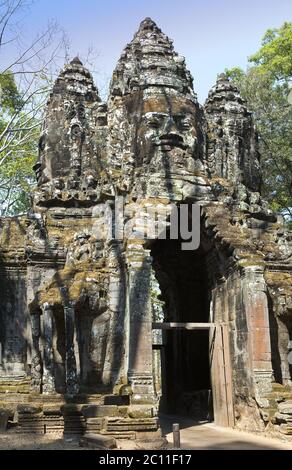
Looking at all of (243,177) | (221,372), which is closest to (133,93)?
(243,177)

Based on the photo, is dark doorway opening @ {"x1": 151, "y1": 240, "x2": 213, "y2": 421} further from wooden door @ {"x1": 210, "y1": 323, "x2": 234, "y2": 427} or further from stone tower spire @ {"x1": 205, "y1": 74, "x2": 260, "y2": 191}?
wooden door @ {"x1": 210, "y1": 323, "x2": 234, "y2": 427}

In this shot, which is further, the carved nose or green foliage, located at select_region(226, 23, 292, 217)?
green foliage, located at select_region(226, 23, 292, 217)

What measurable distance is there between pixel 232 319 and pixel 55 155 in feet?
22.5

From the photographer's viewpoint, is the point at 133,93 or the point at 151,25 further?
the point at 151,25

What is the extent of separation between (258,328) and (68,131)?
789cm

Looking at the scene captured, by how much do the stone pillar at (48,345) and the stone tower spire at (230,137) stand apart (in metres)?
6.89

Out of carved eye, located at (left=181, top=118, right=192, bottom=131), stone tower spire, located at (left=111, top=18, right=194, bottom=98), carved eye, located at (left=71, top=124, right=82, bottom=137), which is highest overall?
stone tower spire, located at (left=111, top=18, right=194, bottom=98)

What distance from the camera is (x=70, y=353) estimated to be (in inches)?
455

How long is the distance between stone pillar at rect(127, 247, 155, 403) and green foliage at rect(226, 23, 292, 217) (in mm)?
15229

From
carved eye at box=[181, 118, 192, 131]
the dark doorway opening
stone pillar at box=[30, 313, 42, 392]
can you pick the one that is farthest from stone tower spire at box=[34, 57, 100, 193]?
stone pillar at box=[30, 313, 42, 392]

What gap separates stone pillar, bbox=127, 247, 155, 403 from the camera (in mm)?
10414

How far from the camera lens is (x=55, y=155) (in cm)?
1577

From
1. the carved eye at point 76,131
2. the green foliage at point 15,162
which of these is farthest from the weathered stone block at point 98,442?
the green foliage at point 15,162

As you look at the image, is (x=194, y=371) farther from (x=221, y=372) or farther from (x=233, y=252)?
(x=233, y=252)
